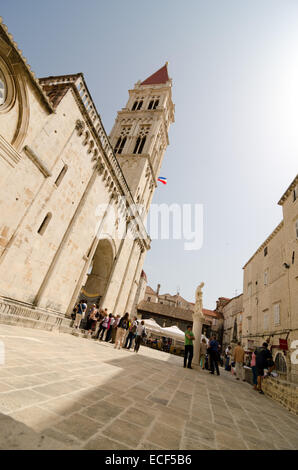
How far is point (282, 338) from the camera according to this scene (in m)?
15.3

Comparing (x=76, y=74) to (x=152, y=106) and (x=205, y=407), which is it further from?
(x=152, y=106)

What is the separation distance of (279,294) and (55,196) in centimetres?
1707

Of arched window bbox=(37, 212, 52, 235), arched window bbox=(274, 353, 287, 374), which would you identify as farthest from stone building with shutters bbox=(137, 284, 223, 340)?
arched window bbox=(37, 212, 52, 235)

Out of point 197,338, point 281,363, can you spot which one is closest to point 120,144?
point 197,338

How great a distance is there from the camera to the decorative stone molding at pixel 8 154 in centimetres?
816

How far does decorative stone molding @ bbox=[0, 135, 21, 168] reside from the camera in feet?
26.8

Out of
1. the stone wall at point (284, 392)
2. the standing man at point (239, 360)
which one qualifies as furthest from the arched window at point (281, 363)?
the stone wall at point (284, 392)

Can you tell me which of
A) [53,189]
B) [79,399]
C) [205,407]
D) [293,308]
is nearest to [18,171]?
[53,189]

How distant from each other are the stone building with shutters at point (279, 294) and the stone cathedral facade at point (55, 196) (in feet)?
40.7

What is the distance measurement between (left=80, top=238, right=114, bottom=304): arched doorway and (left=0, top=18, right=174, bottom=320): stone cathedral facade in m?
0.08

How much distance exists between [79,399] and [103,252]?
16.4m

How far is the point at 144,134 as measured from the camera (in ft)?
85.4

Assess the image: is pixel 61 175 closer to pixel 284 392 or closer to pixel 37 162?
pixel 37 162

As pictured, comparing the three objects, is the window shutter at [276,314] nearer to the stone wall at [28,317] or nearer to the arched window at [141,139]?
the stone wall at [28,317]
